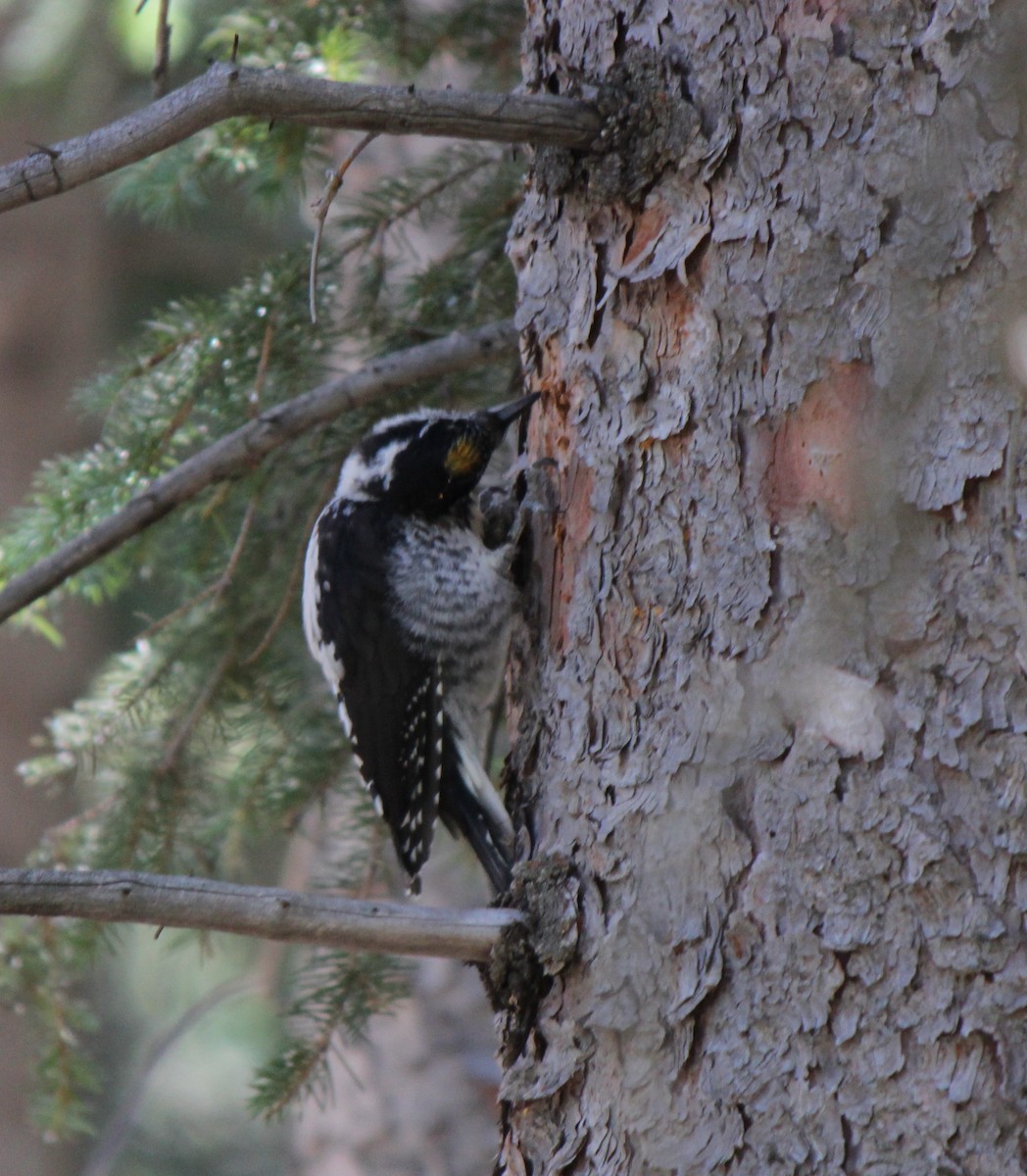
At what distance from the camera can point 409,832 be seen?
2824mm

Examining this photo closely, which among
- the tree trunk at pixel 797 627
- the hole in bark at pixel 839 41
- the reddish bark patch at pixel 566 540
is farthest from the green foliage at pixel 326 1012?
the hole in bark at pixel 839 41

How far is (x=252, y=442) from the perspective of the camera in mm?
2500

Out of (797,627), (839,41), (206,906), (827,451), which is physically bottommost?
(206,906)

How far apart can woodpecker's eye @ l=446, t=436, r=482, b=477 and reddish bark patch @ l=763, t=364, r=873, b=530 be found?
3.69 ft

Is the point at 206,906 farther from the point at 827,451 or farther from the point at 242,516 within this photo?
the point at 242,516

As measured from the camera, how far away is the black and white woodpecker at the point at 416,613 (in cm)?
281

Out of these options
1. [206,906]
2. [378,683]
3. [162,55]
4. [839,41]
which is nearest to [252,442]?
[378,683]

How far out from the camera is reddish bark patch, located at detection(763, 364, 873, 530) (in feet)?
5.90

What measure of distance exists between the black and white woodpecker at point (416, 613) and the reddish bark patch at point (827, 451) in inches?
36.4

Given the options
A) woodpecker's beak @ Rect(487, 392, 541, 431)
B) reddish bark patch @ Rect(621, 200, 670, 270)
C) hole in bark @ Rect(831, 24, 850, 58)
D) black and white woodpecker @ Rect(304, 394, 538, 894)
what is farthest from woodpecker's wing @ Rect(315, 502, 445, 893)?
hole in bark @ Rect(831, 24, 850, 58)

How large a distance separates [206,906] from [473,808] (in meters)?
1.10

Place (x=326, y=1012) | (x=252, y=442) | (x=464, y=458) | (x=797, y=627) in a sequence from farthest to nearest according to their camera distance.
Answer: (x=464, y=458)
(x=326, y=1012)
(x=252, y=442)
(x=797, y=627)

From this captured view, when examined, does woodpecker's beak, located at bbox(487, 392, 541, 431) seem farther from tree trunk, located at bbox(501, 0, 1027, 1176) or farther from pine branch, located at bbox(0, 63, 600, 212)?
pine branch, located at bbox(0, 63, 600, 212)

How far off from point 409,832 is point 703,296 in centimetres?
137
